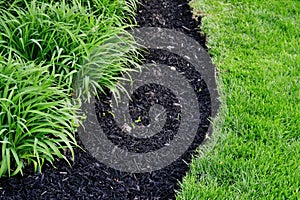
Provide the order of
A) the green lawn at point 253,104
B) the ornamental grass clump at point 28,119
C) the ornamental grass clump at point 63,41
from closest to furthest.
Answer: the ornamental grass clump at point 28,119 → the green lawn at point 253,104 → the ornamental grass clump at point 63,41

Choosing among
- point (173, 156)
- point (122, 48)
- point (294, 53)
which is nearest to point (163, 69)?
point (122, 48)

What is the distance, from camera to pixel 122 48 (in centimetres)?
326

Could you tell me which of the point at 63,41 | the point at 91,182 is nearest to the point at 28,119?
the point at 91,182

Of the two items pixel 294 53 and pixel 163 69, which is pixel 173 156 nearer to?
pixel 163 69

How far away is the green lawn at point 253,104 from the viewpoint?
2668 millimetres

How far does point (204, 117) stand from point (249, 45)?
972mm

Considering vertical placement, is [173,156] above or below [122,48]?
below

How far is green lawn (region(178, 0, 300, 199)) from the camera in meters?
2.67

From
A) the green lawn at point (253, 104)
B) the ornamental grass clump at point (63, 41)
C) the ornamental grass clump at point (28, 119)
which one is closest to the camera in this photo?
the ornamental grass clump at point (28, 119)

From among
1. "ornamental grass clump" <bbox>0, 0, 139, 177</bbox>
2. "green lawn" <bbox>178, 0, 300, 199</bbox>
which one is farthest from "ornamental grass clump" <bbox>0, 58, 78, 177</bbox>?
"green lawn" <bbox>178, 0, 300, 199</bbox>

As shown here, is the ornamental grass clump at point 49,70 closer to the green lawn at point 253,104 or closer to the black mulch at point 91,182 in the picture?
the black mulch at point 91,182

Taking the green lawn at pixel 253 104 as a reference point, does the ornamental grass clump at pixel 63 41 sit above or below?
above

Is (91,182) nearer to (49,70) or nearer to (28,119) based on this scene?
(28,119)

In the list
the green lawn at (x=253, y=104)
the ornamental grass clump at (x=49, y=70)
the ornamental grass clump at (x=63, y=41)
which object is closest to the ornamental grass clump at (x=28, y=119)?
the ornamental grass clump at (x=49, y=70)
